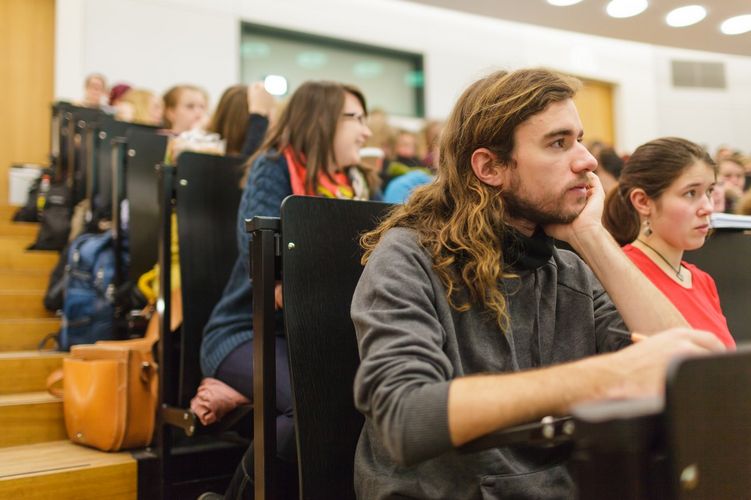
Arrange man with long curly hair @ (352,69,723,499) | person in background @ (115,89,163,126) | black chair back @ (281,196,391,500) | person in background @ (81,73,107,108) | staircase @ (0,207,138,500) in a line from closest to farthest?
man with long curly hair @ (352,69,723,499) → black chair back @ (281,196,391,500) → staircase @ (0,207,138,500) → person in background @ (115,89,163,126) → person in background @ (81,73,107,108)

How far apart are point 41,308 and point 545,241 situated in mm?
2370

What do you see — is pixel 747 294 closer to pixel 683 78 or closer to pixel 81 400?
pixel 81 400

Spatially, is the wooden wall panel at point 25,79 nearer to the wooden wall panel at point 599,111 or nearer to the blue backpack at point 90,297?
the blue backpack at point 90,297

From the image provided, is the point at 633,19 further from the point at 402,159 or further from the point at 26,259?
the point at 26,259

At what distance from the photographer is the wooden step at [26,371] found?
7.32 feet

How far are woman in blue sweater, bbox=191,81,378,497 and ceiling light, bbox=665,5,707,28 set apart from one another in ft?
11.3

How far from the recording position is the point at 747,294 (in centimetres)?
189

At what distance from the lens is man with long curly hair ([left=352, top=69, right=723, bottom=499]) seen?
844 millimetres

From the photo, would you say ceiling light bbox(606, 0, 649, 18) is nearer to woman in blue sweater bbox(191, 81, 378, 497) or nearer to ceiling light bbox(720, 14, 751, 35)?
ceiling light bbox(720, 14, 751, 35)

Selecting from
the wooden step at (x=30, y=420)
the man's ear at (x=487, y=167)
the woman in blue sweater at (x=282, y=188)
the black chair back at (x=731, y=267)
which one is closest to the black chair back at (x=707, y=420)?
the man's ear at (x=487, y=167)

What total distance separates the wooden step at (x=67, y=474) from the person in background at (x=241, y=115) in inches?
43.7

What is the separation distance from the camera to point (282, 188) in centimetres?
183

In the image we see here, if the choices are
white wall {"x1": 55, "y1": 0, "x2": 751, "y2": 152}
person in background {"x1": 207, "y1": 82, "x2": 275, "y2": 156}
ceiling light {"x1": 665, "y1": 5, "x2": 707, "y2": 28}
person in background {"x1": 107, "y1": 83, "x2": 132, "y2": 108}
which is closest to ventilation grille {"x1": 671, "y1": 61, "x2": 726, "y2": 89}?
white wall {"x1": 55, "y1": 0, "x2": 751, "y2": 152}

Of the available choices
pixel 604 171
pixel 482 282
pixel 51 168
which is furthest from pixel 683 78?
pixel 482 282
